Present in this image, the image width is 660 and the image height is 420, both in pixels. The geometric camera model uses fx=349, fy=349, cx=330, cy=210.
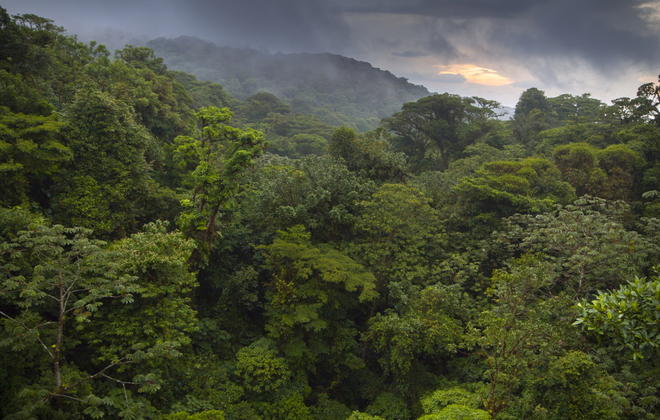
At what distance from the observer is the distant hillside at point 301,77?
383 feet

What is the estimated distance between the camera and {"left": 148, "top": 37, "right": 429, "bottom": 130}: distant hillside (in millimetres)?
116875

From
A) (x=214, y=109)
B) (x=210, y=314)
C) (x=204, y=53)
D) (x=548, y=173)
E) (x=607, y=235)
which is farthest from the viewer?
(x=204, y=53)

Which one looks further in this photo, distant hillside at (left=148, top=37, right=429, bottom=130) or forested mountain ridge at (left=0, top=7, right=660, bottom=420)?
distant hillside at (left=148, top=37, right=429, bottom=130)

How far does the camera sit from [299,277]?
1213 cm

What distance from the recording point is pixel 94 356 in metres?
8.19

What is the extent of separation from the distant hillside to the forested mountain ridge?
84.8m

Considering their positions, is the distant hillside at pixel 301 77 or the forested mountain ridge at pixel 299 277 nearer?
the forested mountain ridge at pixel 299 277

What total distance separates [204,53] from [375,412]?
165 metres

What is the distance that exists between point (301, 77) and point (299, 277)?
143508 mm

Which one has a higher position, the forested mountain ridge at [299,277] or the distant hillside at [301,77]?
the distant hillside at [301,77]

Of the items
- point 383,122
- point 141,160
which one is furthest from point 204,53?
point 141,160

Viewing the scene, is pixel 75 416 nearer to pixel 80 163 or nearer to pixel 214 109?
pixel 80 163

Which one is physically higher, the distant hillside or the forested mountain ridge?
the distant hillside

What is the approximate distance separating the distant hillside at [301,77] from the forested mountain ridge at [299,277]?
8481cm
